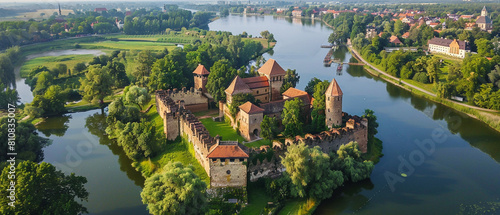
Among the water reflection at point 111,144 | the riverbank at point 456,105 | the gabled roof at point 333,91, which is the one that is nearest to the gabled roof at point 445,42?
the riverbank at point 456,105

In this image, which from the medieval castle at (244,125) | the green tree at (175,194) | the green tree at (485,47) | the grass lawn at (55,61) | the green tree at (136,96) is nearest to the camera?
the green tree at (175,194)

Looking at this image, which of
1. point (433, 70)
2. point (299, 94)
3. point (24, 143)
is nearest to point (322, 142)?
point (299, 94)

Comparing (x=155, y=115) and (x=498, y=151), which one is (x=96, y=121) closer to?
(x=155, y=115)

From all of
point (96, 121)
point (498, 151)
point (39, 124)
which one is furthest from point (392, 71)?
point (39, 124)

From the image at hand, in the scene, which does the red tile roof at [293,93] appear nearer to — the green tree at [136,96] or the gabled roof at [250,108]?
the gabled roof at [250,108]

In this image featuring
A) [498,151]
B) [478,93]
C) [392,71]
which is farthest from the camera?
[392,71]

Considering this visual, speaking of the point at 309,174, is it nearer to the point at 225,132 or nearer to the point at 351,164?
the point at 351,164
